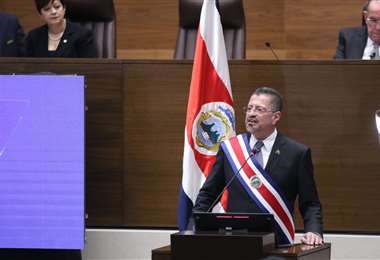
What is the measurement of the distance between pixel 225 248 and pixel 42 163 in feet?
6.07

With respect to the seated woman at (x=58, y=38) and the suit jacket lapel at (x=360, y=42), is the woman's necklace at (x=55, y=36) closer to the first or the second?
the seated woman at (x=58, y=38)

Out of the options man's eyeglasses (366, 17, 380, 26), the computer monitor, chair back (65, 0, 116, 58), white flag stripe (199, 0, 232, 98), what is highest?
chair back (65, 0, 116, 58)

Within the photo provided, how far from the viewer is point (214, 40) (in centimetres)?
514

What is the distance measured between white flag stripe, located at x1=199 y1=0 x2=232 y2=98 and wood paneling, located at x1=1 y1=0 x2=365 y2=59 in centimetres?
248

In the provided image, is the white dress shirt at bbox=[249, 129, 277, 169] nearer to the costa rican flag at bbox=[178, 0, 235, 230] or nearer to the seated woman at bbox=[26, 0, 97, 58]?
the costa rican flag at bbox=[178, 0, 235, 230]

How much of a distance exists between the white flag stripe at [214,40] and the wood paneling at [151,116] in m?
0.30

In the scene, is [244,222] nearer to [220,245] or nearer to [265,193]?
[220,245]

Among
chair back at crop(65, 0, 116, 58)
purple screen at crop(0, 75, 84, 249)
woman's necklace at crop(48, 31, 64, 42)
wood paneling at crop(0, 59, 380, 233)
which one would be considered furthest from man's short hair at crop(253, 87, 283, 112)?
chair back at crop(65, 0, 116, 58)

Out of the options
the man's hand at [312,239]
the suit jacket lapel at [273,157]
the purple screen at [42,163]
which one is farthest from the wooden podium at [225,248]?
the purple screen at [42,163]

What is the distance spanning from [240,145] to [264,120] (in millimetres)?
155

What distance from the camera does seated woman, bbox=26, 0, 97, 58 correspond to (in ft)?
19.0

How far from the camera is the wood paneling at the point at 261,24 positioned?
7527mm

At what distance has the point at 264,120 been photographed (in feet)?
13.9

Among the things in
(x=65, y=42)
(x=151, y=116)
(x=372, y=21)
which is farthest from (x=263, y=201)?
(x=65, y=42)
